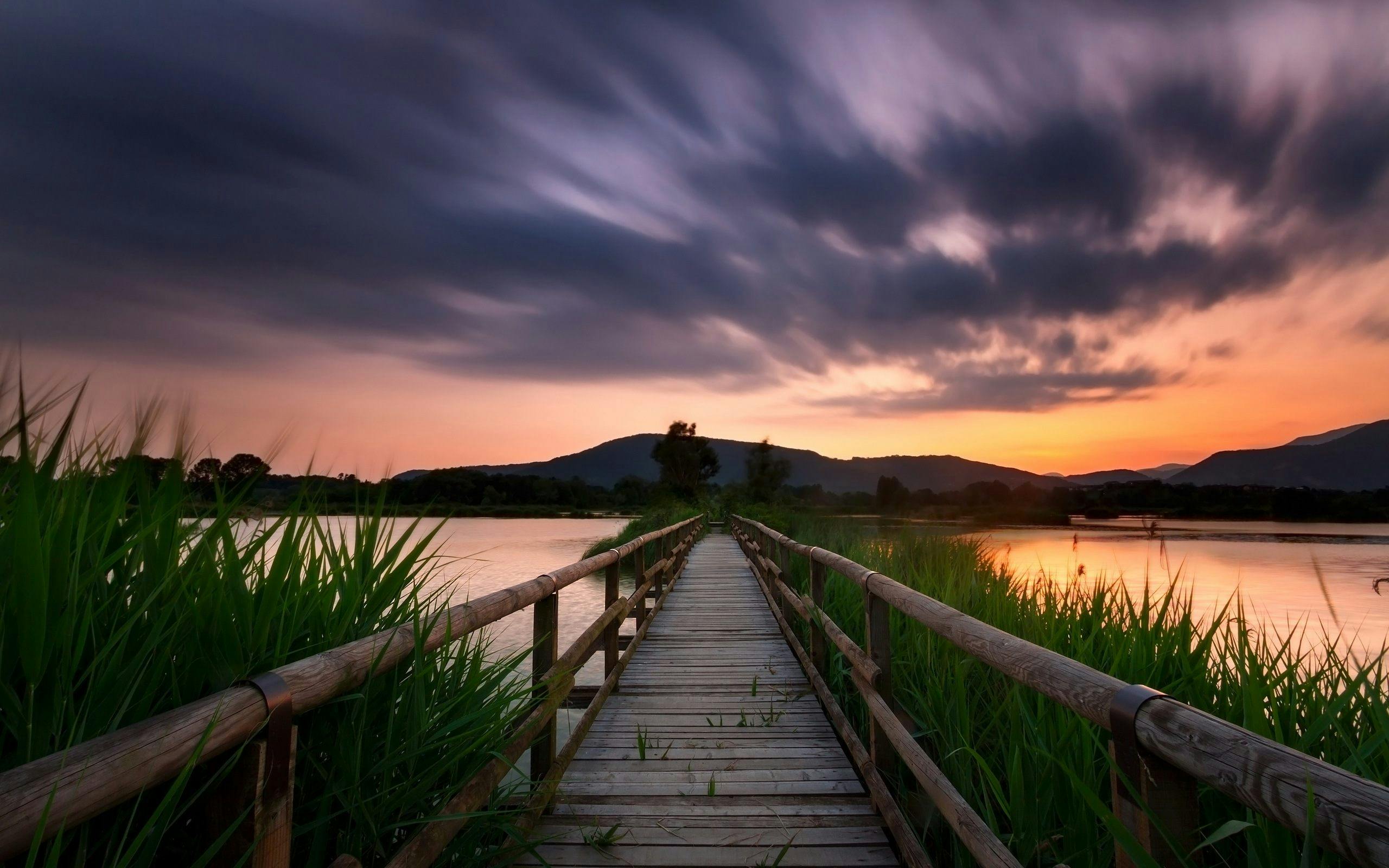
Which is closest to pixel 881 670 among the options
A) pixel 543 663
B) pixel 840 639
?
pixel 840 639

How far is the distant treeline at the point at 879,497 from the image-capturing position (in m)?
2.08

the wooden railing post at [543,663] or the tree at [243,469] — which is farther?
the wooden railing post at [543,663]

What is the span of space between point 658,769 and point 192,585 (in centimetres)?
236

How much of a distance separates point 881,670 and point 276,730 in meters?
2.21

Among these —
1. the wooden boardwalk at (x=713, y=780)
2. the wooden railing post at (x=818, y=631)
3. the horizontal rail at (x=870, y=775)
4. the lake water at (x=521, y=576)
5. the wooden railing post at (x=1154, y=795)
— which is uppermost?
the wooden railing post at (x=1154, y=795)

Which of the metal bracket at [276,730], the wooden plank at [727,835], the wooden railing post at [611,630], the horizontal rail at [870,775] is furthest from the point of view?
the wooden railing post at [611,630]

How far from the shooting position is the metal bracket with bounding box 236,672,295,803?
129 centimetres

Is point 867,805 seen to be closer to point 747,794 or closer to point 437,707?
point 747,794

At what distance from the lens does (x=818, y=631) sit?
4.63 meters

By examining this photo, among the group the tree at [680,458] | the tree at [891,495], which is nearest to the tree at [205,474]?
the tree at [891,495]

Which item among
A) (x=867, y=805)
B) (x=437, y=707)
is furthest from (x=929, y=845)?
(x=437, y=707)

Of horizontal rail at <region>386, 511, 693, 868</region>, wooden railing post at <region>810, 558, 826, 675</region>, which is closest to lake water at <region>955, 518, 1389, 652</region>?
wooden railing post at <region>810, 558, 826, 675</region>

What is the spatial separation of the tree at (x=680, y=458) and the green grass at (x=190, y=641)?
47.3 meters

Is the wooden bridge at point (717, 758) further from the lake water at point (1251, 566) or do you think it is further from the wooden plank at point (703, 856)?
the lake water at point (1251, 566)
